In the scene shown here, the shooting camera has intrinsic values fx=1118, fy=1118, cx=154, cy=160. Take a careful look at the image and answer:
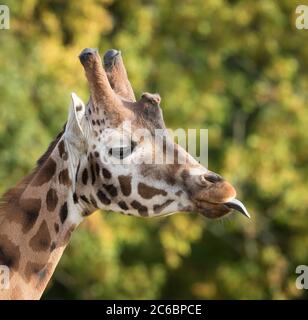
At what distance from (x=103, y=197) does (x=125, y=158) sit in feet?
0.89

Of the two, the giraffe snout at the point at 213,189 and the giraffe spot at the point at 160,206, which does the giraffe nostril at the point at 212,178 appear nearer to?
the giraffe snout at the point at 213,189

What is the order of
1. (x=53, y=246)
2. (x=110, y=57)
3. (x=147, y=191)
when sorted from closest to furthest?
(x=147, y=191) < (x=53, y=246) < (x=110, y=57)

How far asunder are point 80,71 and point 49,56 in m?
0.52

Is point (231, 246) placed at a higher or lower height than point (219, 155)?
lower

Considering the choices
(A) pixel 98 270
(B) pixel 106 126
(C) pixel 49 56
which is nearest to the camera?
(B) pixel 106 126

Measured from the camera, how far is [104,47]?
15.9 m

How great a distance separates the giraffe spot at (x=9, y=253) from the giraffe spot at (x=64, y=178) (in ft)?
1.44

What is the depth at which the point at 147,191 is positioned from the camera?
19.7 feet

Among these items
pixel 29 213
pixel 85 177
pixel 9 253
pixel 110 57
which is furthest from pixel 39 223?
pixel 110 57

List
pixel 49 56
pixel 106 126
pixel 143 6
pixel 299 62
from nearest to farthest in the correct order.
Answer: pixel 106 126 < pixel 49 56 < pixel 143 6 < pixel 299 62

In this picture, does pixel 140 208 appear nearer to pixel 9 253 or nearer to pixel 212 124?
pixel 9 253

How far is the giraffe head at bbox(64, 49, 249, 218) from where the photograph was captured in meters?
5.92

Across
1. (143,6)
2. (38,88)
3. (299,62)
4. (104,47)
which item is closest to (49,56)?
(38,88)

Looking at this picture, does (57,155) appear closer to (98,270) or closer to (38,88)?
(38,88)
